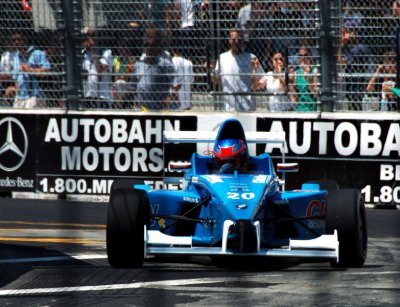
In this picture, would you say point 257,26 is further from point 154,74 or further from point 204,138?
point 204,138

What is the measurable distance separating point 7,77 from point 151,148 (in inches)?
84.2

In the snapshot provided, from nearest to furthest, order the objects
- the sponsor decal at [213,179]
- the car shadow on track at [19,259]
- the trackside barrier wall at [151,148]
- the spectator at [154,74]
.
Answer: the car shadow on track at [19,259] → the sponsor decal at [213,179] → the trackside barrier wall at [151,148] → the spectator at [154,74]

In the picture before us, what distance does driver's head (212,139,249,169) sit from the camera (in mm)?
9133

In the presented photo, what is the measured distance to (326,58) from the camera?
41.6ft

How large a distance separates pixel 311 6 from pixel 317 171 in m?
1.97

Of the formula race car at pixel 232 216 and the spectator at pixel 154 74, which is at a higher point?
the spectator at pixel 154 74

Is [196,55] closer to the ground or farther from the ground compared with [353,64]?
farther from the ground

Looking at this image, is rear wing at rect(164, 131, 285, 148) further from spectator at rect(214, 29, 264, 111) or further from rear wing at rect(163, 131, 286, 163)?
spectator at rect(214, 29, 264, 111)

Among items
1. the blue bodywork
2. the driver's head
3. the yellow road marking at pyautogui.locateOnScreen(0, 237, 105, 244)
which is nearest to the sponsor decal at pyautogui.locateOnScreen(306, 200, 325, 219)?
the blue bodywork

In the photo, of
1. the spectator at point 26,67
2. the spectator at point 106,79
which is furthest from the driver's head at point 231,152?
the spectator at point 26,67

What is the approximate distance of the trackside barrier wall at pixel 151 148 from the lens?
40.8 feet

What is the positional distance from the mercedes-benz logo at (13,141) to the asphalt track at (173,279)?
11.1 feet

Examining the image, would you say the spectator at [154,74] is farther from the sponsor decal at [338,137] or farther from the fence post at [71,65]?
the sponsor decal at [338,137]

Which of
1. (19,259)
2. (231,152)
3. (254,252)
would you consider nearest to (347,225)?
(254,252)
